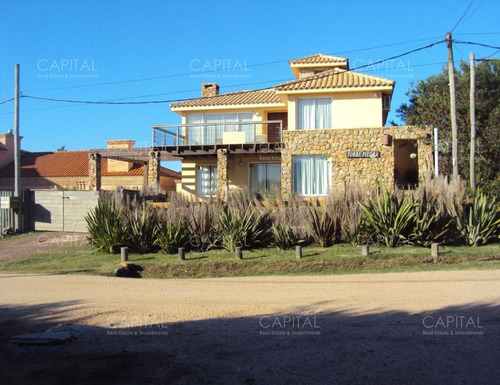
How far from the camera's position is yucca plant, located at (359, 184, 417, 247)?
572 inches

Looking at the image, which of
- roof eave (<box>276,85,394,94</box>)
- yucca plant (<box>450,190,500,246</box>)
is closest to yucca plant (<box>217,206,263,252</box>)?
yucca plant (<box>450,190,500,246</box>)

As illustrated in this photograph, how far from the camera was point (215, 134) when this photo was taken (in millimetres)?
26719

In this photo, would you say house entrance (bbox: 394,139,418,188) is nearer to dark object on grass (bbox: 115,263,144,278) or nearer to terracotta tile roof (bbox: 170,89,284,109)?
terracotta tile roof (bbox: 170,89,284,109)

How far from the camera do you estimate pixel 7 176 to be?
43.5 metres

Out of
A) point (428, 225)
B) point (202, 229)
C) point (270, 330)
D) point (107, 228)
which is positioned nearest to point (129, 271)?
point (202, 229)

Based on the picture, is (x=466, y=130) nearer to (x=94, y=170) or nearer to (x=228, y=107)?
(x=228, y=107)

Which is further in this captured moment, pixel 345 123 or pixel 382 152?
pixel 345 123

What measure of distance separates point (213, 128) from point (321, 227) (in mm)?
14154

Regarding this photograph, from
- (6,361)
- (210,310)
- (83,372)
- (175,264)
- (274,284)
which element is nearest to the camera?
(83,372)

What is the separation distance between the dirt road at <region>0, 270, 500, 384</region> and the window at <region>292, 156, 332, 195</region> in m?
12.5

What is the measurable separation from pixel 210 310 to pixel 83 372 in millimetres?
3467

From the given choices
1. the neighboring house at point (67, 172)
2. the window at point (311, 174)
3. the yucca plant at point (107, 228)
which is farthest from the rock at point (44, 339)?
the neighboring house at point (67, 172)

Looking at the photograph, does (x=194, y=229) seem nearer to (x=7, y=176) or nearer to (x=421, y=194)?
(x=421, y=194)

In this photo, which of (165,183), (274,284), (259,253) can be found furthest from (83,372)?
(165,183)
